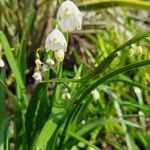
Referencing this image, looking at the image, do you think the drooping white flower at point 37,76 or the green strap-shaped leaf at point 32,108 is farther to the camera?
the green strap-shaped leaf at point 32,108

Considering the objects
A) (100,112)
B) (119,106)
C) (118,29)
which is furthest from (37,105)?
(118,29)

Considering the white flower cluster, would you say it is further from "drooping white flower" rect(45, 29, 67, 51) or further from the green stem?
the green stem

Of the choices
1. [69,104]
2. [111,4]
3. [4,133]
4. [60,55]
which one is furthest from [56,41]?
[111,4]

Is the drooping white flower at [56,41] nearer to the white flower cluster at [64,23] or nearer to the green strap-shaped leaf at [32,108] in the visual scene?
the white flower cluster at [64,23]

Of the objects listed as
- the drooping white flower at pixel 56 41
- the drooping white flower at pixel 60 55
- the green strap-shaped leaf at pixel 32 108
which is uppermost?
the drooping white flower at pixel 56 41

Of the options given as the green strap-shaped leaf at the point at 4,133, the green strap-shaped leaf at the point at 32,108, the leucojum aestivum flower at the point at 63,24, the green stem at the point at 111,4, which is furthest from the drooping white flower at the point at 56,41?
the green stem at the point at 111,4

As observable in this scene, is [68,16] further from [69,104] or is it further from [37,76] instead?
[69,104]

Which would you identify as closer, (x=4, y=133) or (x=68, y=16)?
(x=68, y=16)

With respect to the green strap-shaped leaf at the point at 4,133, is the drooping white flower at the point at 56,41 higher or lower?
higher

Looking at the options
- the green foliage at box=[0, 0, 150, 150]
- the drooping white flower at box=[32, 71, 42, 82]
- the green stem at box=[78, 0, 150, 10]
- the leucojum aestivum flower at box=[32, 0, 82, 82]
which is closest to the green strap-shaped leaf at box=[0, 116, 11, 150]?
the green foliage at box=[0, 0, 150, 150]

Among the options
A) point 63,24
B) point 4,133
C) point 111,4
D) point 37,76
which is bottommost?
point 4,133
